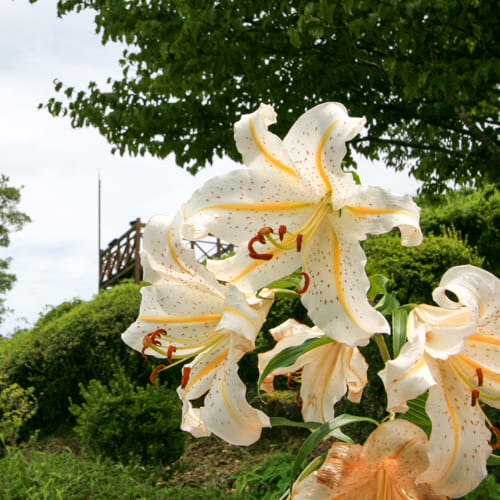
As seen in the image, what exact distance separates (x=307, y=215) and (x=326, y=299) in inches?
5.7

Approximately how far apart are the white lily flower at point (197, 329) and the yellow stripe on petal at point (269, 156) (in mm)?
149

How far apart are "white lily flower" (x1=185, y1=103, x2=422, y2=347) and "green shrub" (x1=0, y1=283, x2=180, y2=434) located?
5.59m

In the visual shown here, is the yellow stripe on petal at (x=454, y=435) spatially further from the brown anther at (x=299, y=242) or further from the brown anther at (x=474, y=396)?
the brown anther at (x=299, y=242)

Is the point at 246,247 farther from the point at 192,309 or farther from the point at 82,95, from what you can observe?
the point at 82,95

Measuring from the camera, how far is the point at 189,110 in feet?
16.6

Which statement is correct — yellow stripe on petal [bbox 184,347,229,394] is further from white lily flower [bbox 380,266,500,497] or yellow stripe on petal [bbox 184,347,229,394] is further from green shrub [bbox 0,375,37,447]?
green shrub [bbox 0,375,37,447]

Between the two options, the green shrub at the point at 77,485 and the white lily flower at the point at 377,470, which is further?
the green shrub at the point at 77,485

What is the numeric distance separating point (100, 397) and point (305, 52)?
3.26 meters

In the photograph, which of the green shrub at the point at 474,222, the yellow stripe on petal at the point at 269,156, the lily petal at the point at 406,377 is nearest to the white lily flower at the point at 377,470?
the lily petal at the point at 406,377

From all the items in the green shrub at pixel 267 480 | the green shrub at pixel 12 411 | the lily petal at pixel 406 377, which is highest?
the lily petal at pixel 406 377

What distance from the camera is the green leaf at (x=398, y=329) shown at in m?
0.78

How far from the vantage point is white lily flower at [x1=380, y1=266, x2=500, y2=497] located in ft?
2.02

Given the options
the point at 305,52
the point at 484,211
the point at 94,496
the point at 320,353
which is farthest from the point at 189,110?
the point at 320,353

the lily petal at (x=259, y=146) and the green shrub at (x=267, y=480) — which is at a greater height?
the lily petal at (x=259, y=146)
